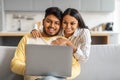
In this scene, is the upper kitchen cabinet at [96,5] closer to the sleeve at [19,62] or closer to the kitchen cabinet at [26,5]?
the kitchen cabinet at [26,5]

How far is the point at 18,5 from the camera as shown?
4934 millimetres

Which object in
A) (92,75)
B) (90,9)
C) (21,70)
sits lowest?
(92,75)

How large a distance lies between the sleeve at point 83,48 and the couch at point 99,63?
234mm

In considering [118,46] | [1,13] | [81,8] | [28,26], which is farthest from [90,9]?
[118,46]

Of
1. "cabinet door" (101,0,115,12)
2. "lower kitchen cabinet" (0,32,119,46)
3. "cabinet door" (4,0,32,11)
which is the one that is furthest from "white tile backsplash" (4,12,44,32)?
"cabinet door" (101,0,115,12)

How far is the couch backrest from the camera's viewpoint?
217 centimetres

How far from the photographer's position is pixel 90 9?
5.03 metres

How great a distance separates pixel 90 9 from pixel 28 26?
4.98 feet

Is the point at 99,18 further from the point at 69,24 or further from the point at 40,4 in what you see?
the point at 69,24

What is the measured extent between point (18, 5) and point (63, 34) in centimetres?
311

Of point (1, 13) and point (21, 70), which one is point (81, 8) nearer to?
point (1, 13)

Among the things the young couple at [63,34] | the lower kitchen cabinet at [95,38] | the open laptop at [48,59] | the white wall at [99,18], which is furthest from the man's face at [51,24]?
the white wall at [99,18]

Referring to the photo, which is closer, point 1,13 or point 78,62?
point 78,62

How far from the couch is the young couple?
190mm
